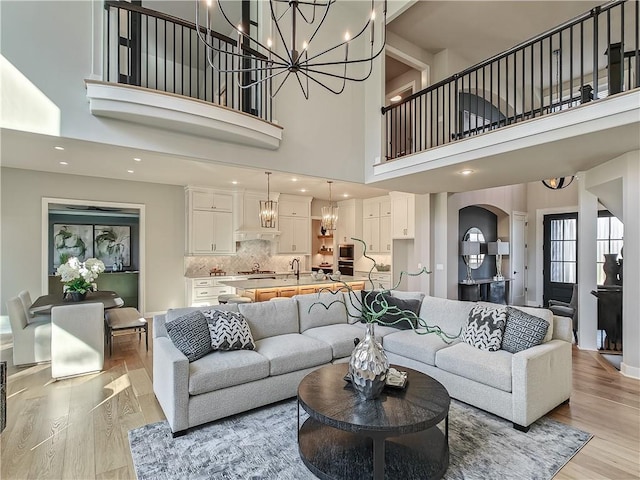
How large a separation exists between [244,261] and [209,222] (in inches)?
52.6

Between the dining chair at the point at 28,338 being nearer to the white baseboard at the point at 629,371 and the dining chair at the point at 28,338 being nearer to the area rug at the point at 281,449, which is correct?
the area rug at the point at 281,449

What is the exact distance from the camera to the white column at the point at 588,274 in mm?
4707

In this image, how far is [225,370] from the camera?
2.71 metres

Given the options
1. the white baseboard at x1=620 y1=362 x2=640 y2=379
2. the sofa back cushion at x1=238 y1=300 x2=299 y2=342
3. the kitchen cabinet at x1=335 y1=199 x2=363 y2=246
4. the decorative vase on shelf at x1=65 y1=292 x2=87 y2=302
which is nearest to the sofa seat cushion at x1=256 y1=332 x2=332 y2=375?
the sofa back cushion at x1=238 y1=300 x2=299 y2=342

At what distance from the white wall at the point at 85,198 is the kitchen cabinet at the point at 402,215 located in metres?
4.74

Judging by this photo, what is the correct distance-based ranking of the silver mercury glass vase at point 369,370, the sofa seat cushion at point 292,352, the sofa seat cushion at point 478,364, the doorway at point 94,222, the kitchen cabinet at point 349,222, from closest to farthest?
the silver mercury glass vase at point 369,370
the sofa seat cushion at point 478,364
the sofa seat cushion at point 292,352
the doorway at point 94,222
the kitchen cabinet at point 349,222

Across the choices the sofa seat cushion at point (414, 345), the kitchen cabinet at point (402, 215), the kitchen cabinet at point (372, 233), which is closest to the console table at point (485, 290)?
the kitchen cabinet at point (402, 215)

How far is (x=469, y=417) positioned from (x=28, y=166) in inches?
277

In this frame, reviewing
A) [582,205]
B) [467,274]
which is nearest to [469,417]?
[582,205]

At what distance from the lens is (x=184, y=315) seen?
123 inches

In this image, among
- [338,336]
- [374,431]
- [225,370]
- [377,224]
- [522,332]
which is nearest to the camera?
[374,431]

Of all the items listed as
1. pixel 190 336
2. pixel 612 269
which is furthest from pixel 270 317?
pixel 612 269

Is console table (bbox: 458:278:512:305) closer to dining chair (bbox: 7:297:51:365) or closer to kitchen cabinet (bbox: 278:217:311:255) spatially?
kitchen cabinet (bbox: 278:217:311:255)

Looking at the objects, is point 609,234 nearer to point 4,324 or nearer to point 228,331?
point 228,331
